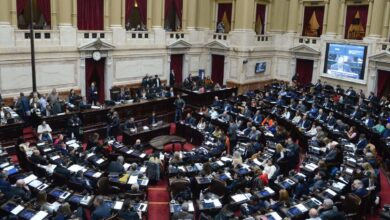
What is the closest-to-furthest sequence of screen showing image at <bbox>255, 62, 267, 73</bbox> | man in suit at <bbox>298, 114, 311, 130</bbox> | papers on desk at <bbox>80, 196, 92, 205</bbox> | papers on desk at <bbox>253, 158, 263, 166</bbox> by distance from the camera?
1. papers on desk at <bbox>80, 196, 92, 205</bbox>
2. papers on desk at <bbox>253, 158, 263, 166</bbox>
3. man in suit at <bbox>298, 114, 311, 130</bbox>
4. screen showing image at <bbox>255, 62, 267, 73</bbox>

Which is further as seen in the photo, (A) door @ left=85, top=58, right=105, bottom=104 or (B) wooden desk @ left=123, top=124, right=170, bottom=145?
(A) door @ left=85, top=58, right=105, bottom=104

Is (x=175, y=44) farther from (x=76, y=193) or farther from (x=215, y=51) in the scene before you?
(x=76, y=193)

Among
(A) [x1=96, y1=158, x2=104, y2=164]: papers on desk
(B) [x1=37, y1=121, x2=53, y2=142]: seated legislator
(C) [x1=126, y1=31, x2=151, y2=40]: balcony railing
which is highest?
(C) [x1=126, y1=31, x2=151, y2=40]: balcony railing

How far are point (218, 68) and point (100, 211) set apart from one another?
71.4 feet

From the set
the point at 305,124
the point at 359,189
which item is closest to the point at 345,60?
the point at 305,124

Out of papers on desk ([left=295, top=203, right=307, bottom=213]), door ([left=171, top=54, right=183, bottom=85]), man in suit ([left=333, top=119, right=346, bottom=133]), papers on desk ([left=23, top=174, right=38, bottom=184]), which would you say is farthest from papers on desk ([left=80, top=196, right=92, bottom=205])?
door ([left=171, top=54, right=183, bottom=85])

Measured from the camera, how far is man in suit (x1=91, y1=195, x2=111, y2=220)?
10.1 metres

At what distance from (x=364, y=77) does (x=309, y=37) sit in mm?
5259

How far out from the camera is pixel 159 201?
13.2 metres

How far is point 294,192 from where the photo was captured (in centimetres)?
1236

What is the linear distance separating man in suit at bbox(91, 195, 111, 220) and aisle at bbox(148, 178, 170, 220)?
2161mm

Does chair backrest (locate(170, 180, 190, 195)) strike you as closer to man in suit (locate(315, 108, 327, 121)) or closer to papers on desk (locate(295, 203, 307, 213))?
papers on desk (locate(295, 203, 307, 213))

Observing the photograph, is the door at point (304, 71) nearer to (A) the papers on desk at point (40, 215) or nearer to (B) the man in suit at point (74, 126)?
(B) the man in suit at point (74, 126)

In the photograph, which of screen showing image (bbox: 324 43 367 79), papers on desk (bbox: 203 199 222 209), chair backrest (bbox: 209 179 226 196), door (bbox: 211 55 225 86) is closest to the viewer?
papers on desk (bbox: 203 199 222 209)
